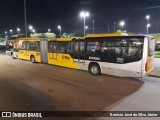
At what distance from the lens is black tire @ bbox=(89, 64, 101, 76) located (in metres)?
11.4

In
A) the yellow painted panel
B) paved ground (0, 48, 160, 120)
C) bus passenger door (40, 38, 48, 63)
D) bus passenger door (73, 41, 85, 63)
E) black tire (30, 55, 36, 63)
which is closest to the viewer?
paved ground (0, 48, 160, 120)

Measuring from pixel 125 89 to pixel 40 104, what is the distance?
4368mm

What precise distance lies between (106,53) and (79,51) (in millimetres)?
2451

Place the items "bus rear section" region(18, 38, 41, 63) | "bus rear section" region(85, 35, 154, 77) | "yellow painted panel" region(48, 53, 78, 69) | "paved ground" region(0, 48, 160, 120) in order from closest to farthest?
"paved ground" region(0, 48, 160, 120) < "bus rear section" region(85, 35, 154, 77) < "yellow painted panel" region(48, 53, 78, 69) < "bus rear section" region(18, 38, 41, 63)

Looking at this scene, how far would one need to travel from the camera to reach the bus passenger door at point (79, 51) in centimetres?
1225

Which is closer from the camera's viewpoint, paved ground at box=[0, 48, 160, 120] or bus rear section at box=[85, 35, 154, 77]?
paved ground at box=[0, 48, 160, 120]

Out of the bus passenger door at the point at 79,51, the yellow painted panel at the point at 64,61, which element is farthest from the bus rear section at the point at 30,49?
the bus passenger door at the point at 79,51

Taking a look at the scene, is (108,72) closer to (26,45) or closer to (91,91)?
(91,91)

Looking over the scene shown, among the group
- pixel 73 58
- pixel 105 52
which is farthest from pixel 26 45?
pixel 105 52

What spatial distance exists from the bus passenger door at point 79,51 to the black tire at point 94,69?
888 mm

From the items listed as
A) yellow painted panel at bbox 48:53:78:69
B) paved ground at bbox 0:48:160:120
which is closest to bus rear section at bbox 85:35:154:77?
paved ground at bbox 0:48:160:120

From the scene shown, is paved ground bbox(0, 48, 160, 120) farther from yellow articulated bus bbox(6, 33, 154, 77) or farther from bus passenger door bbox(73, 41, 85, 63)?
bus passenger door bbox(73, 41, 85, 63)

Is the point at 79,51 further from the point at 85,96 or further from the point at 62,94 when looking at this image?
the point at 85,96

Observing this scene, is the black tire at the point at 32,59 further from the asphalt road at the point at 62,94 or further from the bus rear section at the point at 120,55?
the bus rear section at the point at 120,55
